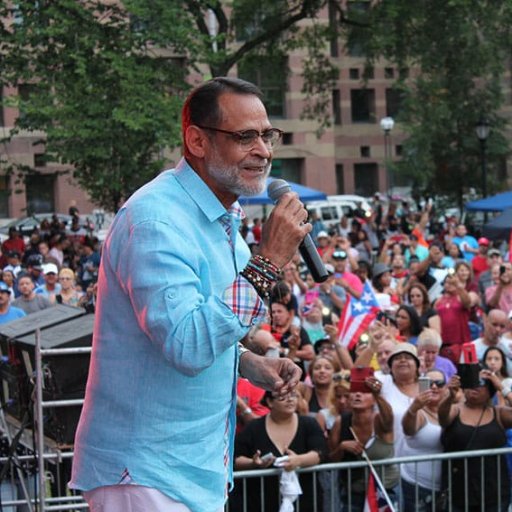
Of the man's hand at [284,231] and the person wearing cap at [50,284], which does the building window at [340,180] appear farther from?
the man's hand at [284,231]

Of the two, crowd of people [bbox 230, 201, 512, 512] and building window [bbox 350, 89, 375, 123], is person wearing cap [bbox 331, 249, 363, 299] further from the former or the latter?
building window [bbox 350, 89, 375, 123]

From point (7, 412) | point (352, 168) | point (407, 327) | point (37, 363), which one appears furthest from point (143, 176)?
point (352, 168)

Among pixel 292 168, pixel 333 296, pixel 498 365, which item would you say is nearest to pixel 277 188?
pixel 498 365

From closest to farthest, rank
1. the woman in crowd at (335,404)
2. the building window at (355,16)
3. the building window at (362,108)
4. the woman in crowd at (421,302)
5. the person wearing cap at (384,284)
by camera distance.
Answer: the woman in crowd at (335,404)
the woman in crowd at (421,302)
the person wearing cap at (384,284)
the building window at (355,16)
the building window at (362,108)

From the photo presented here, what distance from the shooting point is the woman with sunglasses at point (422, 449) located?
7066 millimetres

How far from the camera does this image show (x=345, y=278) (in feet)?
43.4

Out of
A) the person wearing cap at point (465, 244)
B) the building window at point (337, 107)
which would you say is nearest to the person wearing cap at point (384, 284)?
the person wearing cap at point (465, 244)

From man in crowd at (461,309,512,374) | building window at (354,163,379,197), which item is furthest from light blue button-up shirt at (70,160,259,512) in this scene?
building window at (354,163,379,197)

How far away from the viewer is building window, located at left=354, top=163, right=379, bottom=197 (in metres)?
51.8

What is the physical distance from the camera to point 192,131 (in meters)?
3.18

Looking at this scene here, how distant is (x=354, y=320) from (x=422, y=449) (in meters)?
3.95

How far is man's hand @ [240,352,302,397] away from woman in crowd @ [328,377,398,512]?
3662 mm

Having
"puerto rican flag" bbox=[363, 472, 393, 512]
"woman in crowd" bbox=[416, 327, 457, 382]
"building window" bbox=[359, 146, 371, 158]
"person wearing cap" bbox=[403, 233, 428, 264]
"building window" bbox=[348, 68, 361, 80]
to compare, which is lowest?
"puerto rican flag" bbox=[363, 472, 393, 512]

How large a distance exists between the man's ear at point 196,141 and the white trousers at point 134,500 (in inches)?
34.8
